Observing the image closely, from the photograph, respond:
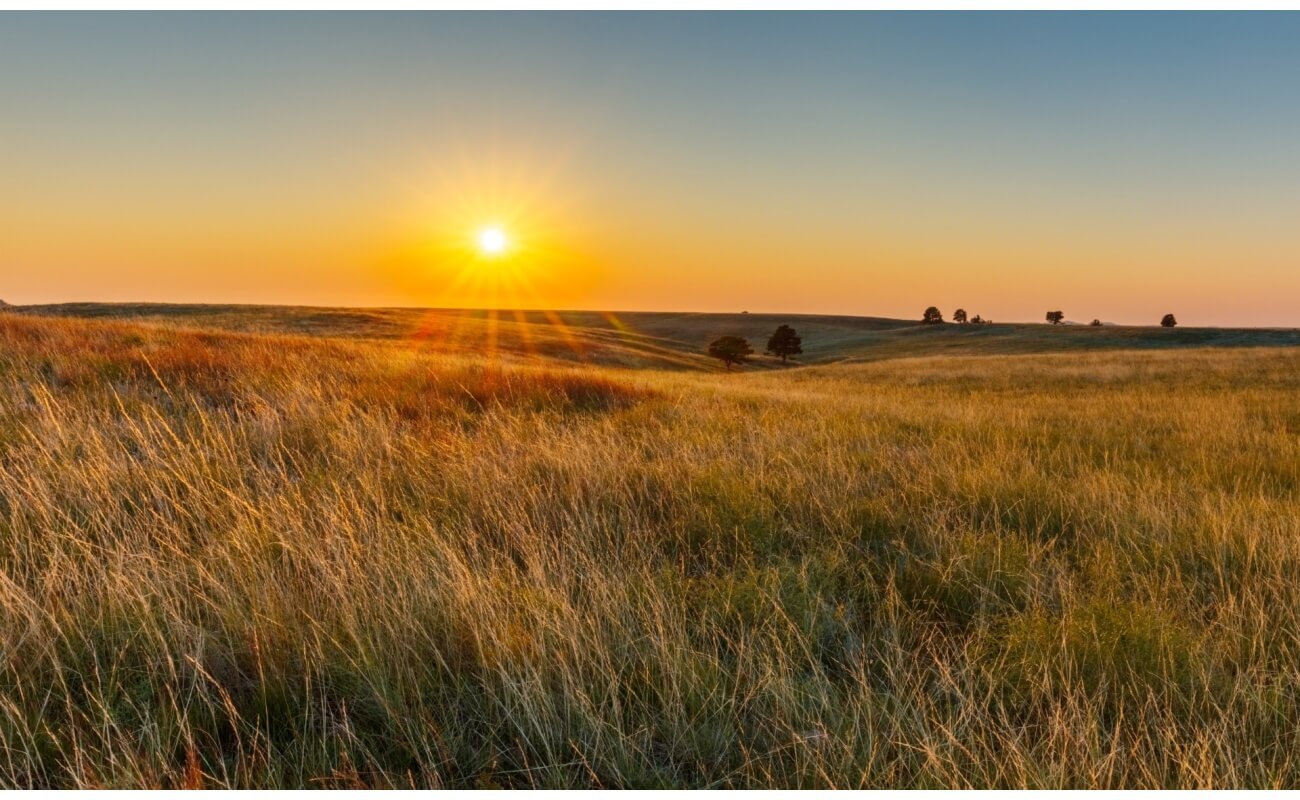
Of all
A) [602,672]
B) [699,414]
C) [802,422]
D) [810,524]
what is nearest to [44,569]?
[602,672]

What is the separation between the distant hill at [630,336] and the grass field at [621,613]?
23933 mm

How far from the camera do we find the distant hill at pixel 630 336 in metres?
43.1

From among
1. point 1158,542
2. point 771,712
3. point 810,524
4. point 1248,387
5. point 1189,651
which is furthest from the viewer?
point 1248,387

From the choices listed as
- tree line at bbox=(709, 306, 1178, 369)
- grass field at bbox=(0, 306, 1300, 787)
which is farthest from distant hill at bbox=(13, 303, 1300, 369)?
grass field at bbox=(0, 306, 1300, 787)

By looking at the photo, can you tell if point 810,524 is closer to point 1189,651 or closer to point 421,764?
point 1189,651

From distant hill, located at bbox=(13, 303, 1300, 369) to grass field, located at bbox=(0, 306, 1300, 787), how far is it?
942 inches

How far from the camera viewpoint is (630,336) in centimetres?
7294

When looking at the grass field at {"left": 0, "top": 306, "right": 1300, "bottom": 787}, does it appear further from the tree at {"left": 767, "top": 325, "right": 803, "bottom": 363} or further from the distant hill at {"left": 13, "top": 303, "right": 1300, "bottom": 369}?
the tree at {"left": 767, "top": 325, "right": 803, "bottom": 363}

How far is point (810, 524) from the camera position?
376 cm

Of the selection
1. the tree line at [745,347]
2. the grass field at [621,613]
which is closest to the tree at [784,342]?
the tree line at [745,347]

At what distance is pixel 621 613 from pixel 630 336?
233ft

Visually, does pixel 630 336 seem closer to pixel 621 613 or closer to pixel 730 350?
pixel 730 350

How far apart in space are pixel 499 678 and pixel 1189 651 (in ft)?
8.63

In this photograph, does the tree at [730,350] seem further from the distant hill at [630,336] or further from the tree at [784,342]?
the tree at [784,342]
